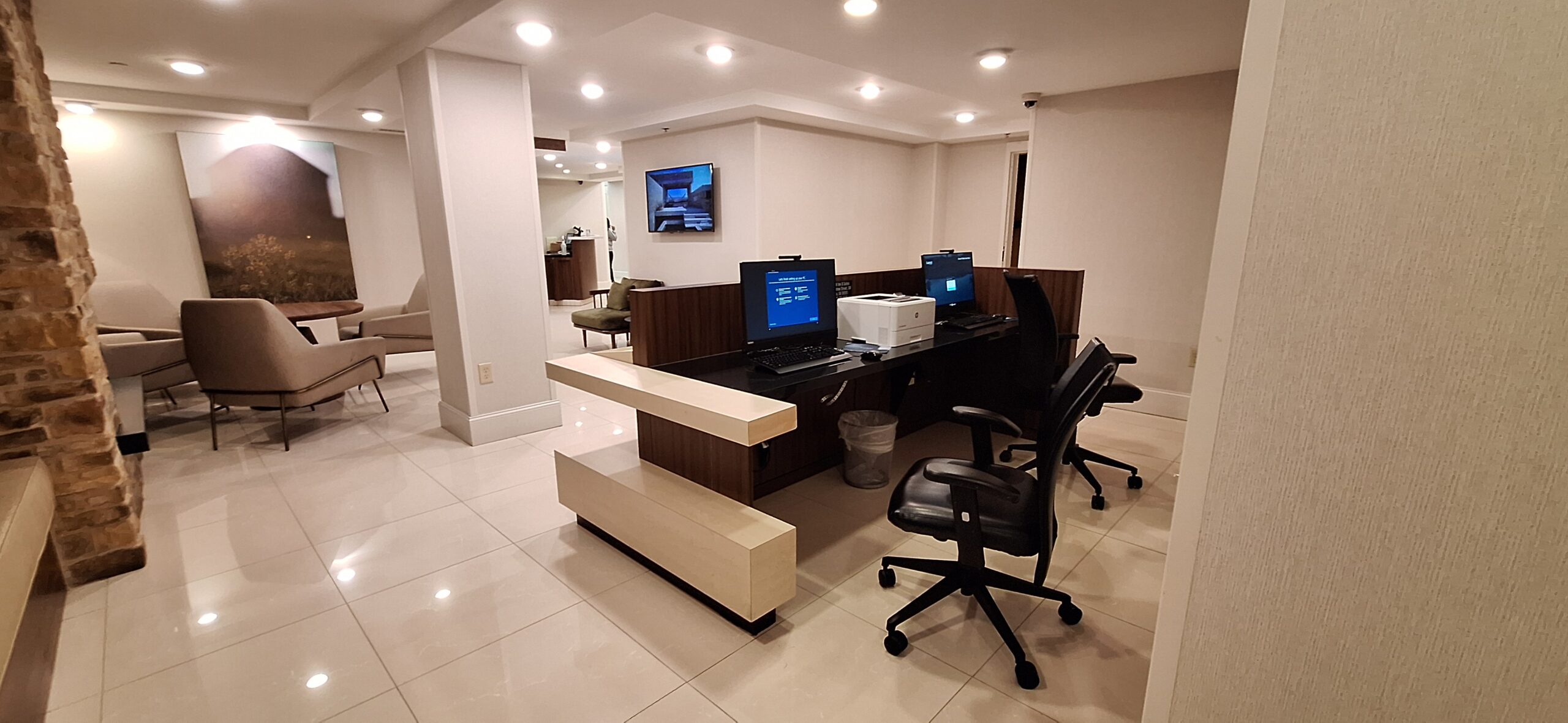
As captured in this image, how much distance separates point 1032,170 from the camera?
15.2ft

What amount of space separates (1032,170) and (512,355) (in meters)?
4.05

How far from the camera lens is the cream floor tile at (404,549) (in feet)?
7.57

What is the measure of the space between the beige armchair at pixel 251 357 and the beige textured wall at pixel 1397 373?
4497 mm

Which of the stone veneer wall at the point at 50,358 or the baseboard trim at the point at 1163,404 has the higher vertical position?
the stone veneer wall at the point at 50,358

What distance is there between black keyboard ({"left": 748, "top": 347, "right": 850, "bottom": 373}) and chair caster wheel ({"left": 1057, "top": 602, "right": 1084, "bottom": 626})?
3.94 feet

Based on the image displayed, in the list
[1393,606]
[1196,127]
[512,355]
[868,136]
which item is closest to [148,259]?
[512,355]

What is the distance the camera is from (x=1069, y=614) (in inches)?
78.7

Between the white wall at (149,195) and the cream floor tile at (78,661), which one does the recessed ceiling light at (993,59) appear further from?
the white wall at (149,195)

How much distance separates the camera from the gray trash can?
118 inches

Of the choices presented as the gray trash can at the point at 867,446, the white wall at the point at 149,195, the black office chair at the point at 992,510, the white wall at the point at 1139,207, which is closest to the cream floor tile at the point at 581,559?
the black office chair at the point at 992,510

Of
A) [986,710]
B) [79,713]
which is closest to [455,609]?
[79,713]

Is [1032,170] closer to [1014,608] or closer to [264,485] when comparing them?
[1014,608]

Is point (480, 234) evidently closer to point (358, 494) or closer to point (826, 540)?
point (358, 494)

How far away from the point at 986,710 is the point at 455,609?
5.92 ft
